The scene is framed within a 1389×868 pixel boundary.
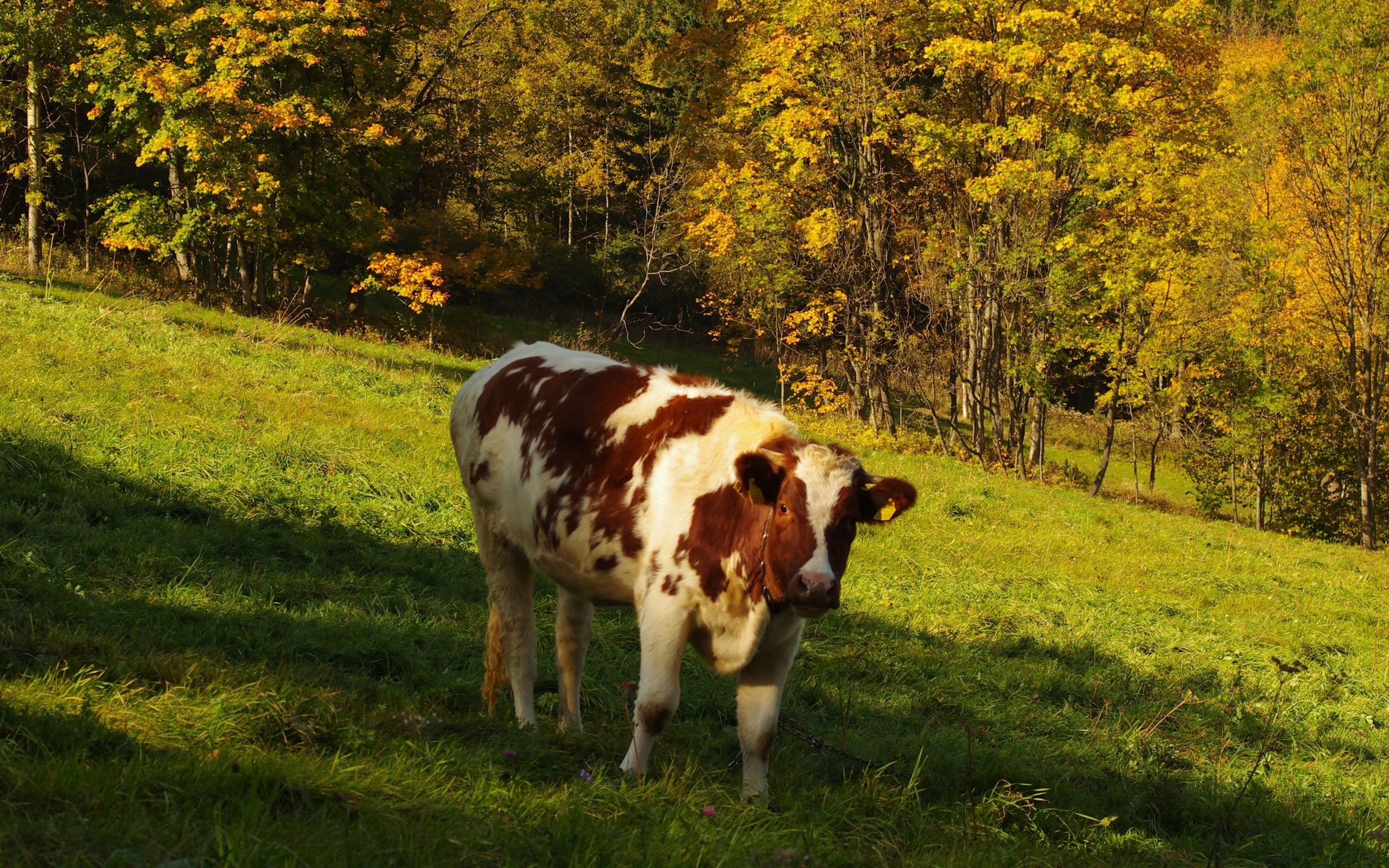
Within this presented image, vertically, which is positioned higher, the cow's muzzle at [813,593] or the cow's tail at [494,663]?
the cow's muzzle at [813,593]

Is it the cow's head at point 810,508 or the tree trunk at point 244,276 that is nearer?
the cow's head at point 810,508

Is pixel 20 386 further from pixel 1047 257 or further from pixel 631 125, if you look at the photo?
pixel 631 125

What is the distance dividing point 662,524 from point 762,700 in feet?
3.24

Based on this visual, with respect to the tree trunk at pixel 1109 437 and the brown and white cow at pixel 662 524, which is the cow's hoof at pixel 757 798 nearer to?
the brown and white cow at pixel 662 524

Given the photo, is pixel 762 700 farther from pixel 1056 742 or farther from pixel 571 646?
pixel 1056 742

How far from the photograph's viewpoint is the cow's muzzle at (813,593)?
454cm

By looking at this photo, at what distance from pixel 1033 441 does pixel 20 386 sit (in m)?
25.6

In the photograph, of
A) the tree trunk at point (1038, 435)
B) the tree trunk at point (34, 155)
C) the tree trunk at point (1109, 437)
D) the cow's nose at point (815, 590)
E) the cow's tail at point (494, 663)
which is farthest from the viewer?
the tree trunk at point (1038, 435)

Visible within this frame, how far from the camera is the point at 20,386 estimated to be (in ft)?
36.8

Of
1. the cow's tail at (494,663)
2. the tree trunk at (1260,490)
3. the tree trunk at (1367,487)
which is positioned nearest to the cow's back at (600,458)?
the cow's tail at (494,663)

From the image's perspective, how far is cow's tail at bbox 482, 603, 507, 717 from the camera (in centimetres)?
605

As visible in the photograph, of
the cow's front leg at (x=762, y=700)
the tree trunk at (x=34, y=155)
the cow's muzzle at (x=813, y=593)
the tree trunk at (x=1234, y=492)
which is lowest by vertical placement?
the tree trunk at (x=1234, y=492)

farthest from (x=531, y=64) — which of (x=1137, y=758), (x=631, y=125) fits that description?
(x=1137, y=758)

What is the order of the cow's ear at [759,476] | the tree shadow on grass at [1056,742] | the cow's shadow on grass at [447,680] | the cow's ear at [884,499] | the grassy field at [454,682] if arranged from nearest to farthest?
1. the grassy field at [454,682]
2. the cow's shadow on grass at [447,680]
3. the cow's ear at [759,476]
4. the cow's ear at [884,499]
5. the tree shadow on grass at [1056,742]
